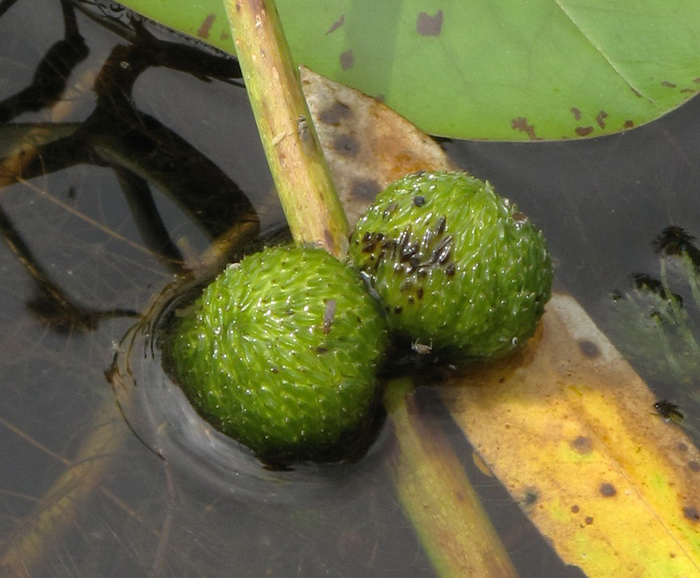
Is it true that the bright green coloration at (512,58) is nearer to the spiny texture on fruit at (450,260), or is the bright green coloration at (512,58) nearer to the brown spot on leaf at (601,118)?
the brown spot on leaf at (601,118)

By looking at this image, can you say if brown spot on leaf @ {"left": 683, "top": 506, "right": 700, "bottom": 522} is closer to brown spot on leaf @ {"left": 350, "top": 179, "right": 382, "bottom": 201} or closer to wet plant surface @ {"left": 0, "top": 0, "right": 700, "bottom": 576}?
wet plant surface @ {"left": 0, "top": 0, "right": 700, "bottom": 576}

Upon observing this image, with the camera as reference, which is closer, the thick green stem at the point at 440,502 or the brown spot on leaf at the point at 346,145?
the thick green stem at the point at 440,502

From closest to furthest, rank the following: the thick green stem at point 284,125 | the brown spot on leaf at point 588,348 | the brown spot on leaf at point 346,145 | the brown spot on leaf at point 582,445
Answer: the thick green stem at point 284,125, the brown spot on leaf at point 582,445, the brown spot on leaf at point 588,348, the brown spot on leaf at point 346,145

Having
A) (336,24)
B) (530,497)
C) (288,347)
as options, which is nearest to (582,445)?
(530,497)

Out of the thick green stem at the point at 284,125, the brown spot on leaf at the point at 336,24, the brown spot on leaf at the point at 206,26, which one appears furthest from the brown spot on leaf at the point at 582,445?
the brown spot on leaf at the point at 206,26

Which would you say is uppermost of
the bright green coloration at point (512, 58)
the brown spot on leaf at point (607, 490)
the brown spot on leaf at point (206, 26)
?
the brown spot on leaf at point (206, 26)

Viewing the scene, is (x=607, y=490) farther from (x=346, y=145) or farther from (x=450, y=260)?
(x=346, y=145)

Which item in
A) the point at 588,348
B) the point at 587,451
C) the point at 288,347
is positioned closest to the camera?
the point at 288,347
